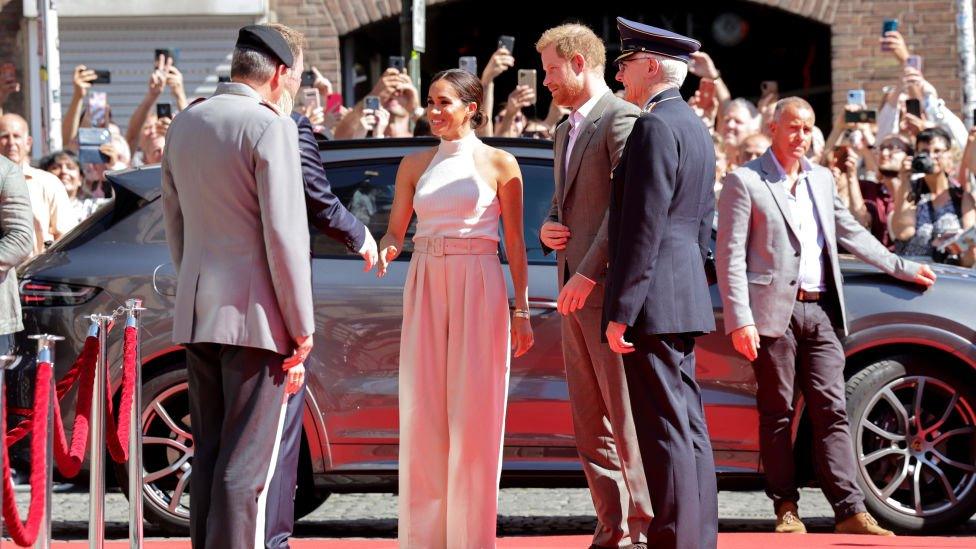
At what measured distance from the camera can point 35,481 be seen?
4.80 metres

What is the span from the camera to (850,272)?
7.63m

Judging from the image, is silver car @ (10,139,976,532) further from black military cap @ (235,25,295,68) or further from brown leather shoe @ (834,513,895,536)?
black military cap @ (235,25,295,68)

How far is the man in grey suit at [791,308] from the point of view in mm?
7242

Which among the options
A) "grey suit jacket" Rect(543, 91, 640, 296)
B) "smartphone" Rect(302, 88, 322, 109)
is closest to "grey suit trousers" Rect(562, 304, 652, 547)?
"grey suit jacket" Rect(543, 91, 640, 296)

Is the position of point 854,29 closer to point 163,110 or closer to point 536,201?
point 163,110

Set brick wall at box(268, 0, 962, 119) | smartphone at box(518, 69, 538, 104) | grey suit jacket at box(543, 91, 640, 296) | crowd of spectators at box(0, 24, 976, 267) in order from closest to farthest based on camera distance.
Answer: grey suit jacket at box(543, 91, 640, 296) < crowd of spectators at box(0, 24, 976, 267) < smartphone at box(518, 69, 538, 104) < brick wall at box(268, 0, 962, 119)

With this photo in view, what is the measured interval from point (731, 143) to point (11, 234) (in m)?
5.90

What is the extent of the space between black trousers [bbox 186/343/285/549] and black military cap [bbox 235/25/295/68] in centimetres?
99

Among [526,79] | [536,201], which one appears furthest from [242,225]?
[526,79]

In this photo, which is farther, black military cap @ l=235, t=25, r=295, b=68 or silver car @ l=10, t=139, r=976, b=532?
silver car @ l=10, t=139, r=976, b=532

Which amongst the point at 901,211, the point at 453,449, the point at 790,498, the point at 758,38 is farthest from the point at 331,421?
the point at 758,38

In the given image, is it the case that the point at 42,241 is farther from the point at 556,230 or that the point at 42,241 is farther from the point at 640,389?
the point at 640,389

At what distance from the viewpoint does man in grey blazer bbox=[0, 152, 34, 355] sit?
22.9 ft

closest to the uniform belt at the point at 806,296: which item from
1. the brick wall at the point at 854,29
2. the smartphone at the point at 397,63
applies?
the smartphone at the point at 397,63
